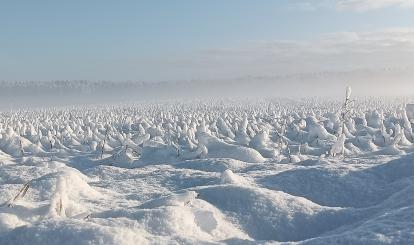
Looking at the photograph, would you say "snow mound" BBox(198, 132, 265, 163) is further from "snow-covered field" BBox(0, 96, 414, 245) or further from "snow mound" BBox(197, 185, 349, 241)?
"snow mound" BBox(197, 185, 349, 241)

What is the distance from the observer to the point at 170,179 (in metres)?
12.9

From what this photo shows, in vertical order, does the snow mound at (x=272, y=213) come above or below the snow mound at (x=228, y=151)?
above

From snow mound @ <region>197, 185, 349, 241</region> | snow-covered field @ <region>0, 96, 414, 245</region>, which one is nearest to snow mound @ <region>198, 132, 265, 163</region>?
→ snow-covered field @ <region>0, 96, 414, 245</region>

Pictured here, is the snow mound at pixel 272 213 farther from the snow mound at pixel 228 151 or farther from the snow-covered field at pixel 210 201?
the snow mound at pixel 228 151

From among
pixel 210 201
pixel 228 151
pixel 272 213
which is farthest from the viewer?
pixel 228 151

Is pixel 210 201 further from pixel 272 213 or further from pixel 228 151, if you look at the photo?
pixel 228 151

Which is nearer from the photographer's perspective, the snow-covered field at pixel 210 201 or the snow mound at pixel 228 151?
the snow-covered field at pixel 210 201

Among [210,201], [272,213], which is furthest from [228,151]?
[272,213]

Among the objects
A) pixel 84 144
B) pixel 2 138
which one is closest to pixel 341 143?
pixel 84 144

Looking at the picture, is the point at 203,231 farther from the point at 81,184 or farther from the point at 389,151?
the point at 389,151

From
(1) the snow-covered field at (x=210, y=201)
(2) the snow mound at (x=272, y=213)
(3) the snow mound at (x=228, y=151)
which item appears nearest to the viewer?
Answer: (1) the snow-covered field at (x=210, y=201)

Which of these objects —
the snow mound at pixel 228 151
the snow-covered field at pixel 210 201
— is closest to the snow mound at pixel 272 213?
the snow-covered field at pixel 210 201

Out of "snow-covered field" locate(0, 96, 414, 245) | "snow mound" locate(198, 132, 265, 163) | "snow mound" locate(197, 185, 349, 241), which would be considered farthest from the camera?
"snow mound" locate(198, 132, 265, 163)

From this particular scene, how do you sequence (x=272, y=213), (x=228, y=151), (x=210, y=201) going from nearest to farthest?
(x=272, y=213) → (x=210, y=201) → (x=228, y=151)
